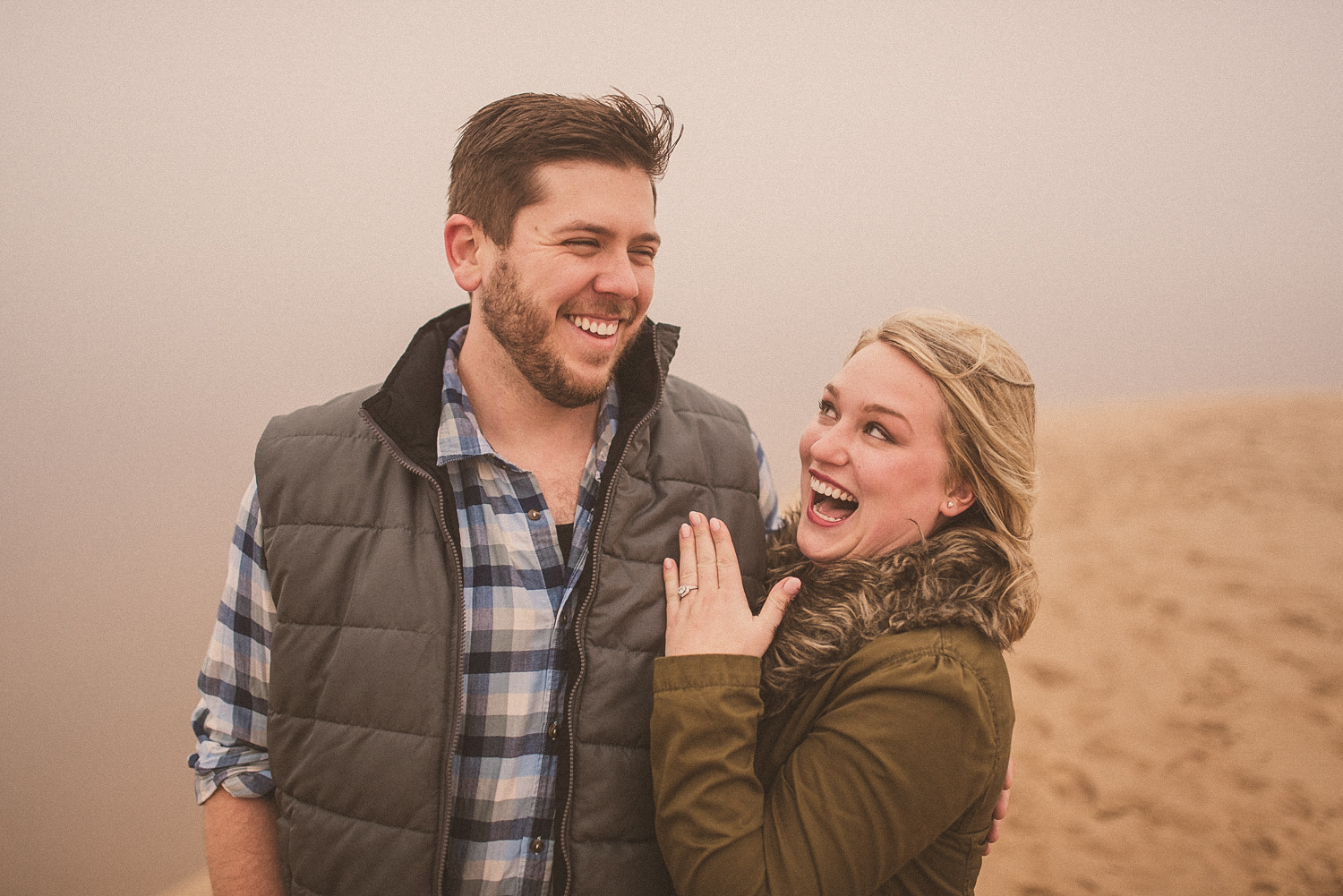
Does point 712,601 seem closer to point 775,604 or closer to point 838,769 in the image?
point 775,604

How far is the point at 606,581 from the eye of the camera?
129cm

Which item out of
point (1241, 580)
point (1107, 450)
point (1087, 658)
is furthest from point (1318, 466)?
point (1087, 658)

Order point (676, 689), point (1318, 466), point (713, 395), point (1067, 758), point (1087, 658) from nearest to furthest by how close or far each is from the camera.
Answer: point (676, 689) → point (713, 395) → point (1067, 758) → point (1087, 658) → point (1318, 466)

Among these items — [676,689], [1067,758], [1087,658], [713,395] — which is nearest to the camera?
[676,689]

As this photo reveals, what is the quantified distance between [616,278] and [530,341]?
20cm

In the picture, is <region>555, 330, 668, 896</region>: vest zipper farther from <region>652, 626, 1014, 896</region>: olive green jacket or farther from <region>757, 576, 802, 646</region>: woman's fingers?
<region>757, 576, 802, 646</region>: woman's fingers

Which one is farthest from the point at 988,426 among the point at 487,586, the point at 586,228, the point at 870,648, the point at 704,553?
the point at 487,586

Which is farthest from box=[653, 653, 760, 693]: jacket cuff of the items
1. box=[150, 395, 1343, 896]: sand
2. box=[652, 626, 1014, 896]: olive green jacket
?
box=[150, 395, 1343, 896]: sand

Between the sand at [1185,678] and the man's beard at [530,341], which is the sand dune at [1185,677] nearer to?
the sand at [1185,678]

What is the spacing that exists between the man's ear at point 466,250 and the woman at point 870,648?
0.66 meters

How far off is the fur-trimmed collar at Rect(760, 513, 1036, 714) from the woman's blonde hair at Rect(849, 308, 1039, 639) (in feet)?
0.07

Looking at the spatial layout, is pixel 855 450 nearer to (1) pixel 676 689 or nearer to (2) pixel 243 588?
(1) pixel 676 689

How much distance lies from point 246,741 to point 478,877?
48 cm

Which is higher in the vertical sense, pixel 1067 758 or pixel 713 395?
pixel 713 395
